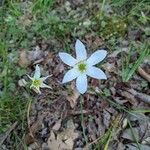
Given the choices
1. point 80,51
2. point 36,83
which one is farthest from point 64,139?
point 80,51

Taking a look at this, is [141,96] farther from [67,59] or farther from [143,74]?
[67,59]

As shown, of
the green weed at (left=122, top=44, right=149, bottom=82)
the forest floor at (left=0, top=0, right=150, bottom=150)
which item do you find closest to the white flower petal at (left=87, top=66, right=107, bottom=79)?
the forest floor at (left=0, top=0, right=150, bottom=150)

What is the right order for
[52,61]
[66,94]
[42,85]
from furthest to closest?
[52,61] → [66,94] → [42,85]

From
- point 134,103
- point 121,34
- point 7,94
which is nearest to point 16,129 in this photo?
point 7,94

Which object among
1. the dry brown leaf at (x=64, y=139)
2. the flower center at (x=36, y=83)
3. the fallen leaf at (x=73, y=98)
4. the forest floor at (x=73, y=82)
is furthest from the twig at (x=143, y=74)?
the flower center at (x=36, y=83)

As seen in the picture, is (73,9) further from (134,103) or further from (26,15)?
(134,103)

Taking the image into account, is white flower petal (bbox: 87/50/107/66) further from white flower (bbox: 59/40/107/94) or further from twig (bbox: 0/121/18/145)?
twig (bbox: 0/121/18/145)

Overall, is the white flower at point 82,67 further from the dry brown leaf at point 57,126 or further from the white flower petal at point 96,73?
the dry brown leaf at point 57,126
